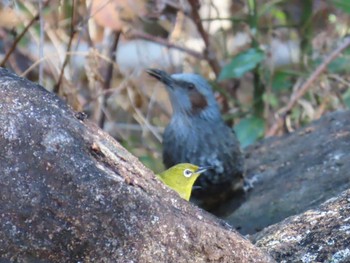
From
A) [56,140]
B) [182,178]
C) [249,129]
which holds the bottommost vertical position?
[249,129]

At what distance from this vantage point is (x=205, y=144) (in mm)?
5516

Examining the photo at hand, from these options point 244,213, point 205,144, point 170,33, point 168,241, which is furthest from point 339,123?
point 168,241

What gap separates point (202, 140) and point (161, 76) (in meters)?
0.48

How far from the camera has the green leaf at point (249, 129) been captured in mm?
6531

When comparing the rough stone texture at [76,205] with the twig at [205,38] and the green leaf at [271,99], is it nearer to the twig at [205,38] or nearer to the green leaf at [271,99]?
the twig at [205,38]

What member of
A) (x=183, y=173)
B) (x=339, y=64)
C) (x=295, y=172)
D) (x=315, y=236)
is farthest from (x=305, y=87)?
(x=315, y=236)

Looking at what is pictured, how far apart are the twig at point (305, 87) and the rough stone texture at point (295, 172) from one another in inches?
20.3

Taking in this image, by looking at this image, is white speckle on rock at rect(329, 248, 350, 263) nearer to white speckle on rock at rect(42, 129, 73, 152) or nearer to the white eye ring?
white speckle on rock at rect(42, 129, 73, 152)

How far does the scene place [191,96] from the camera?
19.0 ft

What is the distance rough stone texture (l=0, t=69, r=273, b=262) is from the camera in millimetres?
2408

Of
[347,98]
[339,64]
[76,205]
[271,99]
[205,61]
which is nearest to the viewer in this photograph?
[76,205]

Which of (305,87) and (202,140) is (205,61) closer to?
(305,87)

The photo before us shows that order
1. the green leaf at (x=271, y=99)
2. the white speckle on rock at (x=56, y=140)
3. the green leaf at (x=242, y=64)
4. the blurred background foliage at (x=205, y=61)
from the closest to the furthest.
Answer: the white speckle on rock at (x=56, y=140), the green leaf at (x=242, y=64), the blurred background foliage at (x=205, y=61), the green leaf at (x=271, y=99)

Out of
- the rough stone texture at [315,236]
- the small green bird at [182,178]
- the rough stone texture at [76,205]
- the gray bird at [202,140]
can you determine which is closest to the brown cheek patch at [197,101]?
the gray bird at [202,140]
